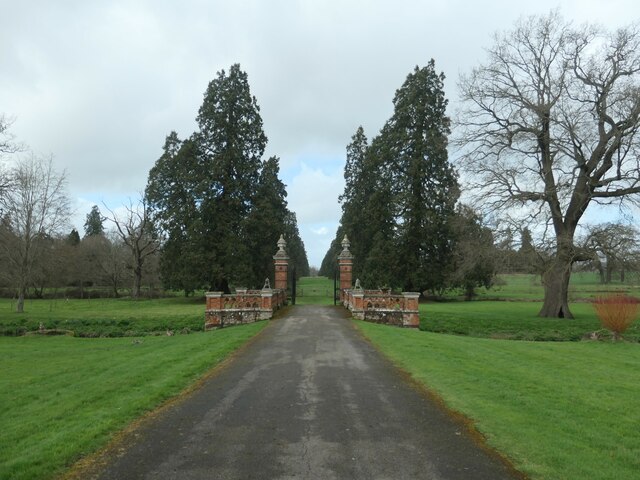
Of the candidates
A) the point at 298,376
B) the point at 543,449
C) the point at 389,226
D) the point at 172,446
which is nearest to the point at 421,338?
the point at 298,376

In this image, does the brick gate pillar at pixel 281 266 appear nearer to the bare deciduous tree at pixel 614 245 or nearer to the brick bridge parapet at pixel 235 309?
the brick bridge parapet at pixel 235 309

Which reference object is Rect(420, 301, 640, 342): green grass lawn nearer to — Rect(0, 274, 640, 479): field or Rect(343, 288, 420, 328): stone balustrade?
Rect(0, 274, 640, 479): field

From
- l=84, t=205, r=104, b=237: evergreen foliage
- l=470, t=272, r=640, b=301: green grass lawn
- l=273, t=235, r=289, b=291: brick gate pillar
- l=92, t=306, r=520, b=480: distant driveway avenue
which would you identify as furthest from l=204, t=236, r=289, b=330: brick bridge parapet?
l=84, t=205, r=104, b=237: evergreen foliage

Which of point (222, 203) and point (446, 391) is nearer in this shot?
point (446, 391)

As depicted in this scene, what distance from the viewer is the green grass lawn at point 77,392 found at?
5648 mm

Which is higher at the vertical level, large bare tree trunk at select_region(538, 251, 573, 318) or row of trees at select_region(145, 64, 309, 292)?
row of trees at select_region(145, 64, 309, 292)

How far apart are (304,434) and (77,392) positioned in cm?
540

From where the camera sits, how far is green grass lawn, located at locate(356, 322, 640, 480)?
542 cm

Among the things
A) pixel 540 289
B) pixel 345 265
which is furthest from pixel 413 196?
pixel 540 289

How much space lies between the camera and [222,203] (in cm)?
4009

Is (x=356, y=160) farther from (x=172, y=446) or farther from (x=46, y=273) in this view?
(x=172, y=446)

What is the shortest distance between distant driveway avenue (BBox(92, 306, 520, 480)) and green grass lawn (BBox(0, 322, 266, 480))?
588mm

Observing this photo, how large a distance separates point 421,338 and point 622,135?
50.4 feet

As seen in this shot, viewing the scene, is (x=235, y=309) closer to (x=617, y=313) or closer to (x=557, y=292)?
(x=617, y=313)
